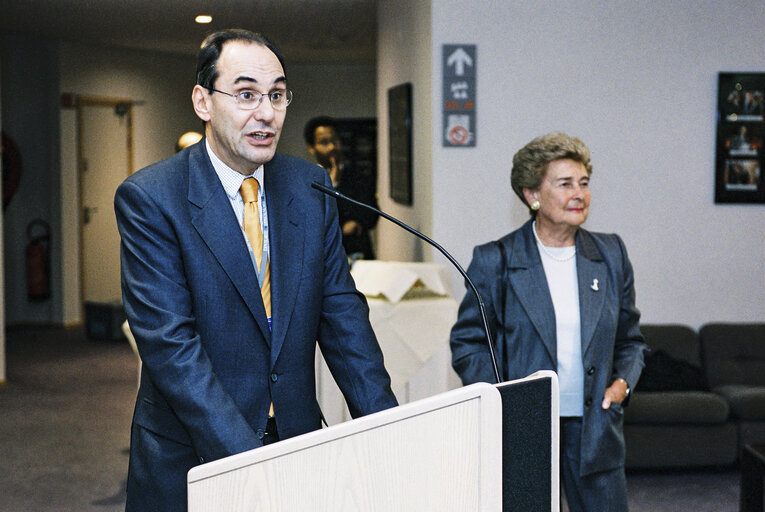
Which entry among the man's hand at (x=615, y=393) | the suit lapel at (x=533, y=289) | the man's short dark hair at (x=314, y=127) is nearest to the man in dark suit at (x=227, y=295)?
the suit lapel at (x=533, y=289)

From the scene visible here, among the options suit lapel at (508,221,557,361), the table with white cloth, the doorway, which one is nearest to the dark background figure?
the table with white cloth

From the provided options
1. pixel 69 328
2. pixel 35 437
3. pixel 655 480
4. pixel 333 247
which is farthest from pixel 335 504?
pixel 69 328

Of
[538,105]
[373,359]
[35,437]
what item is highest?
[538,105]

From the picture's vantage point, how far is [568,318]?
2.45m

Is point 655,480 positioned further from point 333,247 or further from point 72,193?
point 72,193

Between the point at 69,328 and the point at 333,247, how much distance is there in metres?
7.78

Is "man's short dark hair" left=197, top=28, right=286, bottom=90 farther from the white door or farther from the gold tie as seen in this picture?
the white door

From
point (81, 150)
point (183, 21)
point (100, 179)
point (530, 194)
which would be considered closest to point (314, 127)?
point (183, 21)

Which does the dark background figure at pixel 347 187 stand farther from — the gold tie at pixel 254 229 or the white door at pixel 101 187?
the white door at pixel 101 187

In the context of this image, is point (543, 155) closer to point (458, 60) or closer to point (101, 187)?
point (458, 60)

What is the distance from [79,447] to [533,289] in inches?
130

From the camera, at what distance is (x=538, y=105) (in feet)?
15.4

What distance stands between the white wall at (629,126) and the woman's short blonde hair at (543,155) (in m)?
2.09

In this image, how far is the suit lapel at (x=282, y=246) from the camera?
1685mm
